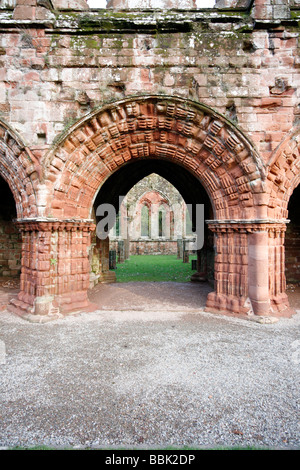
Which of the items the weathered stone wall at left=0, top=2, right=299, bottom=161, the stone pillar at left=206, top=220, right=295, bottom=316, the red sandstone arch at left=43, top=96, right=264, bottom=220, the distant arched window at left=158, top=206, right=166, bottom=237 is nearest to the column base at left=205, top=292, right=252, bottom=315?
the stone pillar at left=206, top=220, right=295, bottom=316

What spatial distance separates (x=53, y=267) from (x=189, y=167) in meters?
3.51

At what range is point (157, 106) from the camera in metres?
5.36

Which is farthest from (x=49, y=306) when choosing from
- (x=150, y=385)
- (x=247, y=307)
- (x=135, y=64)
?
(x=135, y=64)

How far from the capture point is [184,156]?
5.76 meters

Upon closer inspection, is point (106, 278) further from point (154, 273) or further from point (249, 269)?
point (249, 269)

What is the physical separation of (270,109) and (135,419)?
553 cm

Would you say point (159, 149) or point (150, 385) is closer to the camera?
point (150, 385)

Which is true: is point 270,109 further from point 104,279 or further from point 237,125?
point 104,279

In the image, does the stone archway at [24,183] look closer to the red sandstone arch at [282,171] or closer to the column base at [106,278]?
the column base at [106,278]

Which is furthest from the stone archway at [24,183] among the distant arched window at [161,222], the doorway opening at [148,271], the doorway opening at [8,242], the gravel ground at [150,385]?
the distant arched window at [161,222]

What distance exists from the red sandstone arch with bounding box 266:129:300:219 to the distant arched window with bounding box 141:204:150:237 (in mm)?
19345

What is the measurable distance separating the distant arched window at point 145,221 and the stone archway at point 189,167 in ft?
62.1

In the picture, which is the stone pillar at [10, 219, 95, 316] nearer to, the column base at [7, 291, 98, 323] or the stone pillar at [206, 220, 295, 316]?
the column base at [7, 291, 98, 323]

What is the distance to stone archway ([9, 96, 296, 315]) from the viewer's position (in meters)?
5.13
